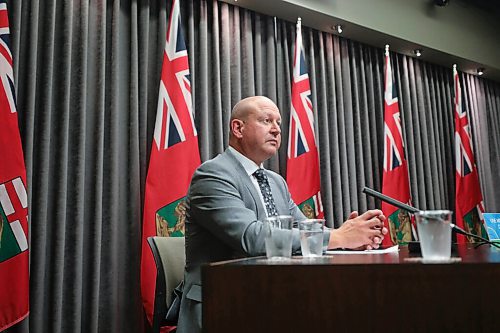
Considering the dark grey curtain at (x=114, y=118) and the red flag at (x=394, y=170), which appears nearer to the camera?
the dark grey curtain at (x=114, y=118)

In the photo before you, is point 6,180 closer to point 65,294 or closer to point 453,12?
point 65,294

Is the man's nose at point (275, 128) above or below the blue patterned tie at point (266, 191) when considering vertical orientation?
above

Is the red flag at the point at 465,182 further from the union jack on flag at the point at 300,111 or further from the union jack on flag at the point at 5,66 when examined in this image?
the union jack on flag at the point at 5,66

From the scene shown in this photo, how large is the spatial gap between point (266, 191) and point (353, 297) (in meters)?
1.13

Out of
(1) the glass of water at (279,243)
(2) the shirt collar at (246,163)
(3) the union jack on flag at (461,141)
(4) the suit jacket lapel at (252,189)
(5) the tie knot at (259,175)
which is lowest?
(1) the glass of water at (279,243)

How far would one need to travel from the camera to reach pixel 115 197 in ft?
9.89

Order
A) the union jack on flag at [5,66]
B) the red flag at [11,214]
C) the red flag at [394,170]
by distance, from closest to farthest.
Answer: the red flag at [11,214], the union jack on flag at [5,66], the red flag at [394,170]

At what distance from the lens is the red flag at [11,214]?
236 centimetres

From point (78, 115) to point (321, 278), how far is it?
2.36m

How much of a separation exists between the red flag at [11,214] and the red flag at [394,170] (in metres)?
2.88

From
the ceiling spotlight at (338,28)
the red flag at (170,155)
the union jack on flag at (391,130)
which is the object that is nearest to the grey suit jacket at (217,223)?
the red flag at (170,155)

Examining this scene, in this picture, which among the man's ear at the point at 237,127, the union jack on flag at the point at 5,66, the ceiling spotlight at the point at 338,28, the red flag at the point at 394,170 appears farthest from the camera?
the red flag at the point at 394,170

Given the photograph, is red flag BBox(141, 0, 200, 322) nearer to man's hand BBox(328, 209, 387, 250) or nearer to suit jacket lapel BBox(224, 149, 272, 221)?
suit jacket lapel BBox(224, 149, 272, 221)

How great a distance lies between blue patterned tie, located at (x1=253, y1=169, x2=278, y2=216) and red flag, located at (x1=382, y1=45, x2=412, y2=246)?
254 cm
